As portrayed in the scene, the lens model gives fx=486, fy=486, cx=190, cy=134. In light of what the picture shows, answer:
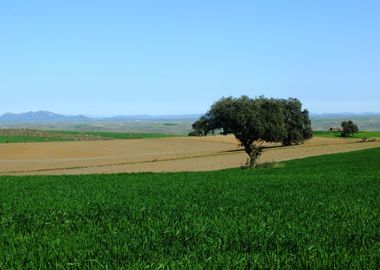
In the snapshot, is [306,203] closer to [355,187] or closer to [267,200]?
[267,200]

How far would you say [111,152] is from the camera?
343ft

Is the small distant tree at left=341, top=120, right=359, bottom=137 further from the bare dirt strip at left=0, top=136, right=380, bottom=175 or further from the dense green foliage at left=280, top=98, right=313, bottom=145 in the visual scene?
the dense green foliage at left=280, top=98, right=313, bottom=145

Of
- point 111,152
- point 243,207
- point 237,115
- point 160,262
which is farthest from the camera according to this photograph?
point 111,152

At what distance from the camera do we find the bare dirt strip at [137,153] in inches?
2992

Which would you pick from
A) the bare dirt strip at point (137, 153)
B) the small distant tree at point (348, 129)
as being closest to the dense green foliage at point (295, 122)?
the bare dirt strip at point (137, 153)

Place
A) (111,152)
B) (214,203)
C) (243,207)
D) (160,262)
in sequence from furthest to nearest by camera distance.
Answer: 1. (111,152)
2. (214,203)
3. (243,207)
4. (160,262)

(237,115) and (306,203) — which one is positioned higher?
(237,115)

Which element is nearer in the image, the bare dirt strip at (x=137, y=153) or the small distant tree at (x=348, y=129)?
the bare dirt strip at (x=137, y=153)

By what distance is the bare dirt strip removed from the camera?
7599 centimetres

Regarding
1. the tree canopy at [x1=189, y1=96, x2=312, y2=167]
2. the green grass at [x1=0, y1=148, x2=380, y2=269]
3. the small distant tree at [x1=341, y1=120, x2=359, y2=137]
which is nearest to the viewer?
the green grass at [x1=0, y1=148, x2=380, y2=269]

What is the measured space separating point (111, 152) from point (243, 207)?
91.4 m

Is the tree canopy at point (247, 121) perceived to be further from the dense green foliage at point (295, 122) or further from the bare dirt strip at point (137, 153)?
the dense green foliage at point (295, 122)

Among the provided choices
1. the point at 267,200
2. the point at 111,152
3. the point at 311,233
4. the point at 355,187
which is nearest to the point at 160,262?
the point at 311,233

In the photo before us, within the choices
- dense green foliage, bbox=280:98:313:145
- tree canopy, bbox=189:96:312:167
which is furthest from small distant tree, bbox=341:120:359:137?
tree canopy, bbox=189:96:312:167
